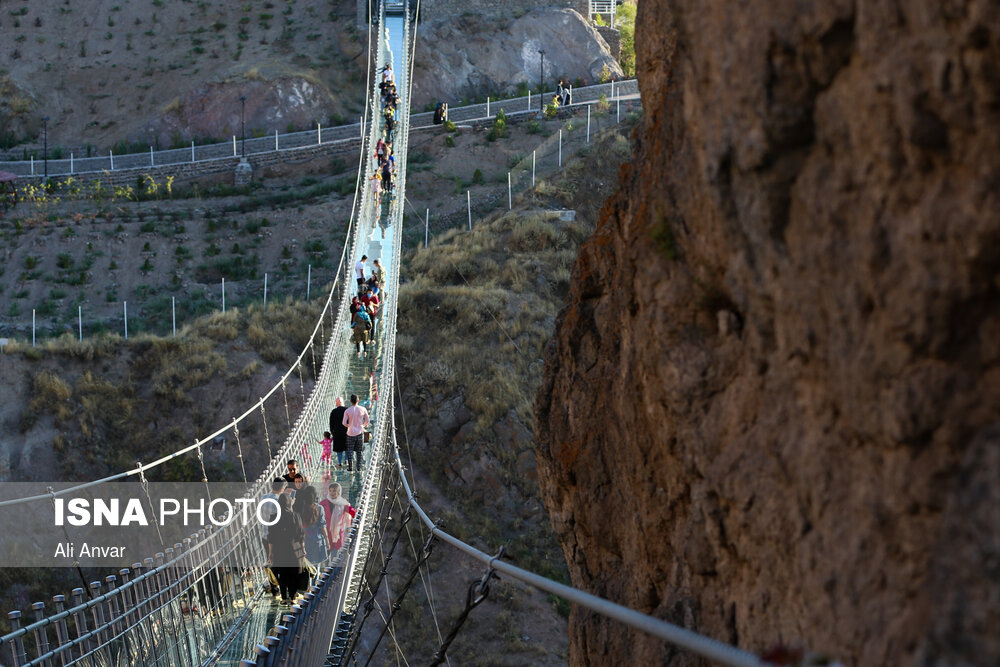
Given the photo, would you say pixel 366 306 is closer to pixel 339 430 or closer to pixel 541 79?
pixel 339 430

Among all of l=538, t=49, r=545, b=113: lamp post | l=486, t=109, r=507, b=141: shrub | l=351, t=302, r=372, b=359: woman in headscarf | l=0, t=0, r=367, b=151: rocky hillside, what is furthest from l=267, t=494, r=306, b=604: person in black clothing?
l=538, t=49, r=545, b=113: lamp post

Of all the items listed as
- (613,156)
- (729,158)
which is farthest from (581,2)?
(729,158)

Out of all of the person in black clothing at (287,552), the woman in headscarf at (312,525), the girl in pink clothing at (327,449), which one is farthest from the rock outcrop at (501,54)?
the person in black clothing at (287,552)

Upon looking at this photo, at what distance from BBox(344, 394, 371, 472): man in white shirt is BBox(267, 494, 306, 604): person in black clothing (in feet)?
9.49

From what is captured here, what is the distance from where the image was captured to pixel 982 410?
2441 millimetres

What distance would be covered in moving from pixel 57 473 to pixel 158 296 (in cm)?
691

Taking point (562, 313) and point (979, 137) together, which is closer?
point (979, 137)

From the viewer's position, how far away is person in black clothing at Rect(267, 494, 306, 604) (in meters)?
7.93

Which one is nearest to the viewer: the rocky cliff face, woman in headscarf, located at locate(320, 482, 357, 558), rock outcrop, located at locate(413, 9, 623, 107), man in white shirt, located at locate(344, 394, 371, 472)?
the rocky cliff face

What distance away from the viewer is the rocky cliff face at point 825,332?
7.77ft

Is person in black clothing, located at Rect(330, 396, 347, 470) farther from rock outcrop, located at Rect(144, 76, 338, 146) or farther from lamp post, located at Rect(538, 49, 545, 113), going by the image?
lamp post, located at Rect(538, 49, 545, 113)

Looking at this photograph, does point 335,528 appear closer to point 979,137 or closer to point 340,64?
point 979,137

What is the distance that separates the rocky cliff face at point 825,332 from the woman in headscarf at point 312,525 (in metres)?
4.18

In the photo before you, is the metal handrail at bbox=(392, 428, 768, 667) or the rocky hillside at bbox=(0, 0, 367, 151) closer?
the metal handrail at bbox=(392, 428, 768, 667)
